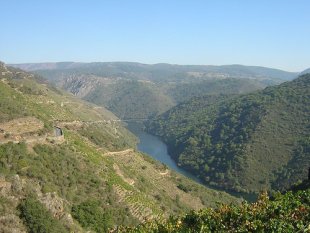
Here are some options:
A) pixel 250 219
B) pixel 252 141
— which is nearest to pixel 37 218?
pixel 250 219

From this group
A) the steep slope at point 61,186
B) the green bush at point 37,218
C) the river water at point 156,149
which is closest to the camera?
the green bush at point 37,218

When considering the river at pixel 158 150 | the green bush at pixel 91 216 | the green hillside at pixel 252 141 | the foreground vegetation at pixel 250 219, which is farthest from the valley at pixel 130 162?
the foreground vegetation at pixel 250 219

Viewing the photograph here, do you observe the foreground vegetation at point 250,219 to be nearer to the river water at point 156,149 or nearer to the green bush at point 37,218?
the green bush at point 37,218

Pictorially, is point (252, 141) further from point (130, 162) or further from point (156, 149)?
point (130, 162)

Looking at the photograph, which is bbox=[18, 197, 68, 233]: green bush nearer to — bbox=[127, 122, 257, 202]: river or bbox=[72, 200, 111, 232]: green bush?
bbox=[72, 200, 111, 232]: green bush

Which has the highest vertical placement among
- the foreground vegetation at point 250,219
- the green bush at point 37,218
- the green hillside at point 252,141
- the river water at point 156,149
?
the foreground vegetation at point 250,219

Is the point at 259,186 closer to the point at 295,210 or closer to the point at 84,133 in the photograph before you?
the point at 84,133
